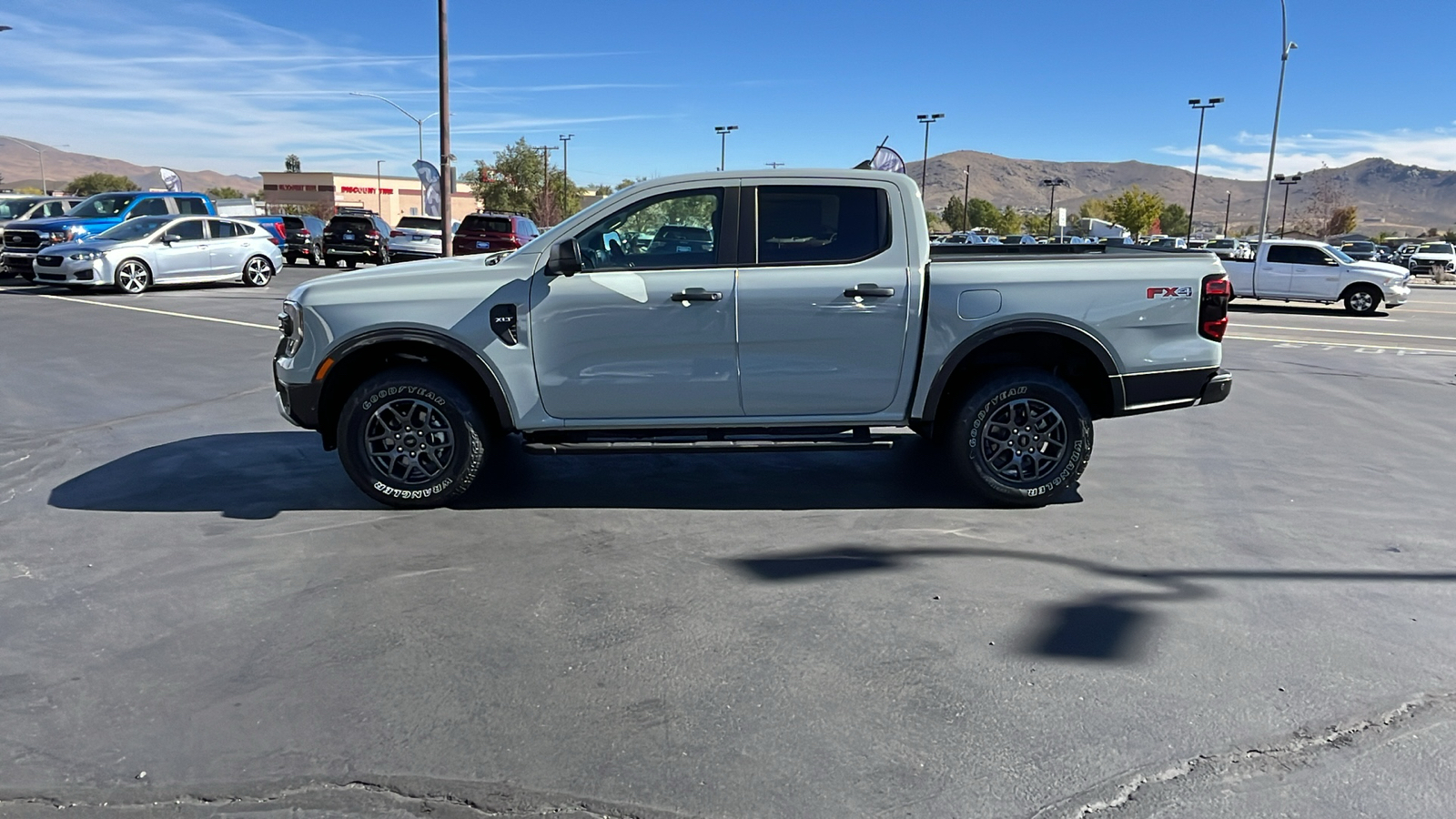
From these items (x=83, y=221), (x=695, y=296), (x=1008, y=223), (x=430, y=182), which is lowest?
(x=695, y=296)

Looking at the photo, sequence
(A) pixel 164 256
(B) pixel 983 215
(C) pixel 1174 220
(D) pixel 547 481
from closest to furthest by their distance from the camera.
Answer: (D) pixel 547 481, (A) pixel 164 256, (B) pixel 983 215, (C) pixel 1174 220

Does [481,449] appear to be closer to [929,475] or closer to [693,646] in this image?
[693,646]

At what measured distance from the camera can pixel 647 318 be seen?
5641mm

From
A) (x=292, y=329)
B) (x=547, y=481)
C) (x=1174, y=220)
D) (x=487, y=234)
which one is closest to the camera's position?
(x=292, y=329)

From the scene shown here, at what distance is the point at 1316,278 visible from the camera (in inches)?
891

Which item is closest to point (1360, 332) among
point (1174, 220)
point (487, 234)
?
point (487, 234)

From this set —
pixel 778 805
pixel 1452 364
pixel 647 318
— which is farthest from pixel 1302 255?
pixel 778 805

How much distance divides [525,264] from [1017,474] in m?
3.11

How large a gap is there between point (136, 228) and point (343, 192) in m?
95.4

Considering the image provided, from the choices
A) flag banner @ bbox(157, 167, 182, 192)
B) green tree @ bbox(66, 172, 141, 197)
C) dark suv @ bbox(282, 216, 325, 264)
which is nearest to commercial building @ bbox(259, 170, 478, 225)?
green tree @ bbox(66, 172, 141, 197)

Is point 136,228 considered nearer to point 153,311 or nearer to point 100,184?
point 153,311

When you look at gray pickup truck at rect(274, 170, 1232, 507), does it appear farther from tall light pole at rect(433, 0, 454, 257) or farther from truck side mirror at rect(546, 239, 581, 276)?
tall light pole at rect(433, 0, 454, 257)

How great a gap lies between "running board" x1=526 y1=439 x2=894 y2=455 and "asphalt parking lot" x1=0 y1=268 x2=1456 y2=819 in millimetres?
373

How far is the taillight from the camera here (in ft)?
19.2
